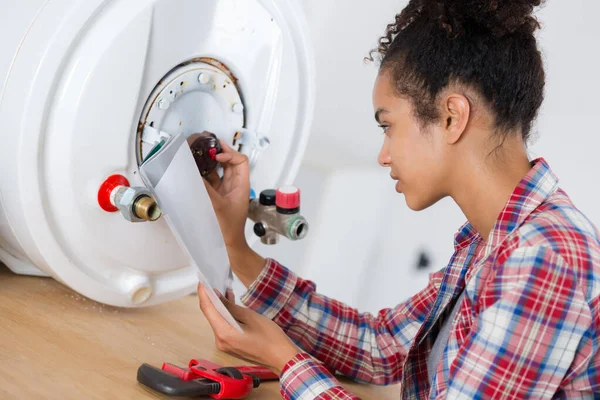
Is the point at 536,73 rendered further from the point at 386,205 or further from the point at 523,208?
the point at 386,205

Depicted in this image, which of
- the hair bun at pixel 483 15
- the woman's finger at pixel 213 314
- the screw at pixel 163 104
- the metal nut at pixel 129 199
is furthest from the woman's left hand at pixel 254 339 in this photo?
the hair bun at pixel 483 15

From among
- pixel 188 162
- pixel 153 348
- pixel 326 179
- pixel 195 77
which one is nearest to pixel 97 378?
pixel 153 348

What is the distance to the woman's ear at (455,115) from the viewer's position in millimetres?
831

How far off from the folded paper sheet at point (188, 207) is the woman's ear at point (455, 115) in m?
0.30

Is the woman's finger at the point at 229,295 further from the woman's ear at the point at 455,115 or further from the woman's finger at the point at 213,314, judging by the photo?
the woman's ear at the point at 455,115

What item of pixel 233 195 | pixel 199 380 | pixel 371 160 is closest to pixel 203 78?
pixel 233 195

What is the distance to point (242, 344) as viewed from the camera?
3.09 feet

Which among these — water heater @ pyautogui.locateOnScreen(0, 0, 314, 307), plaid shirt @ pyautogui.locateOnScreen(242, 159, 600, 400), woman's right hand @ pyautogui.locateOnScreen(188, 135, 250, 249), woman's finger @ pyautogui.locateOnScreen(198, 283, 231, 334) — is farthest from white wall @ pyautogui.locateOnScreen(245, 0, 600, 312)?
woman's finger @ pyautogui.locateOnScreen(198, 283, 231, 334)

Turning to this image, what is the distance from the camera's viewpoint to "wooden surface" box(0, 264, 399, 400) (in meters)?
0.85

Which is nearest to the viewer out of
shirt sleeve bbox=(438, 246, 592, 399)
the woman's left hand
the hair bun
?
shirt sleeve bbox=(438, 246, 592, 399)

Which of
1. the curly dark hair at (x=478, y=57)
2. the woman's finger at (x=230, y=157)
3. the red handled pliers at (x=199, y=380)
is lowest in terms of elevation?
the red handled pliers at (x=199, y=380)

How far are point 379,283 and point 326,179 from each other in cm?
27

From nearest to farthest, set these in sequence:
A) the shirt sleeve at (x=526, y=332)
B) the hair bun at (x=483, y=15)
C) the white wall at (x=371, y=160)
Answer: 1. the shirt sleeve at (x=526, y=332)
2. the hair bun at (x=483, y=15)
3. the white wall at (x=371, y=160)

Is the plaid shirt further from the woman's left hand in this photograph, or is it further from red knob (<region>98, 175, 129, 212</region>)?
red knob (<region>98, 175, 129, 212</region>)
